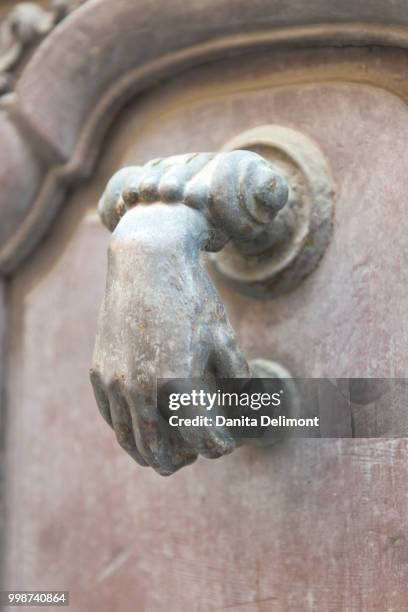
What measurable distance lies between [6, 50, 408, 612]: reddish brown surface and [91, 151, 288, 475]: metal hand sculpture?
10 centimetres

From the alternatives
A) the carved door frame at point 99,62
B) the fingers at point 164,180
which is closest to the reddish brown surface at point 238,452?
the carved door frame at point 99,62

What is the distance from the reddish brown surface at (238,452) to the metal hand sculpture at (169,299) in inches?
3.7

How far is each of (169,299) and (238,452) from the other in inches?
7.9

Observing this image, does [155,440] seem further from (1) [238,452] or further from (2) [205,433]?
(1) [238,452]

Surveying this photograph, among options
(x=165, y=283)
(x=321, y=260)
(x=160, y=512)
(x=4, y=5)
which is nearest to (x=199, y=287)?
(x=165, y=283)

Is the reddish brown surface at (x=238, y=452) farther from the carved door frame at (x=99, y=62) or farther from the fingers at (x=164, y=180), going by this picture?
the fingers at (x=164, y=180)

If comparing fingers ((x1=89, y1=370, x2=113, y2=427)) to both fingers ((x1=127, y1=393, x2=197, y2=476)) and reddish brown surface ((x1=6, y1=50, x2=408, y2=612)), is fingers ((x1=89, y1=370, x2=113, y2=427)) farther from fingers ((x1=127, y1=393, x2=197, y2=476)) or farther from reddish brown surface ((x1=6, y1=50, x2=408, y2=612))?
reddish brown surface ((x1=6, y1=50, x2=408, y2=612))

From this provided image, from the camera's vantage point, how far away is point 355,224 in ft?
2.19

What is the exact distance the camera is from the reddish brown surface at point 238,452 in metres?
0.64

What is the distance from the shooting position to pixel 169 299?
0.56 meters

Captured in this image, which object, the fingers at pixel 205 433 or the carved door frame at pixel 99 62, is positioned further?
the carved door frame at pixel 99 62

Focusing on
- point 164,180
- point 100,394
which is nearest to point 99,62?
point 164,180

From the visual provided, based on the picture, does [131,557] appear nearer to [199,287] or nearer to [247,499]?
[247,499]

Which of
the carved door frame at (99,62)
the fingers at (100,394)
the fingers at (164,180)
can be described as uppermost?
the carved door frame at (99,62)
